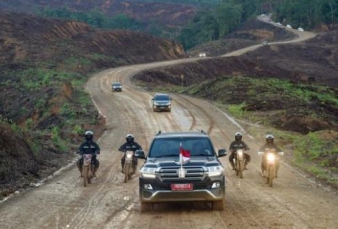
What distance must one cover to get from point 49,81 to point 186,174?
52.9 metres

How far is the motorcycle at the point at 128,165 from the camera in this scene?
1952 cm

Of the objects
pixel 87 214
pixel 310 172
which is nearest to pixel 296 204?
pixel 87 214

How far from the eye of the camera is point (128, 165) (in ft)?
64.6

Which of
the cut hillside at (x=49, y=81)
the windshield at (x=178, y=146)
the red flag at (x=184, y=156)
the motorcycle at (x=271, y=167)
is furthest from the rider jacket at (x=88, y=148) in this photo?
the motorcycle at (x=271, y=167)

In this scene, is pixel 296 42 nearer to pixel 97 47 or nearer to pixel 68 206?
pixel 97 47

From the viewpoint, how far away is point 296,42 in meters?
136

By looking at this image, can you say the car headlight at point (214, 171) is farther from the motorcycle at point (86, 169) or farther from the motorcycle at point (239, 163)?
the motorcycle at point (239, 163)

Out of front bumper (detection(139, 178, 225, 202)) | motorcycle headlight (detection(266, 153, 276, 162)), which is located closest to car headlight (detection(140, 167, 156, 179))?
front bumper (detection(139, 178, 225, 202))

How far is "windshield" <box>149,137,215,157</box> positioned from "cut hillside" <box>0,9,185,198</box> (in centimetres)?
503

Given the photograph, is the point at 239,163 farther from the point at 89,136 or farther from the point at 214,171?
the point at 214,171

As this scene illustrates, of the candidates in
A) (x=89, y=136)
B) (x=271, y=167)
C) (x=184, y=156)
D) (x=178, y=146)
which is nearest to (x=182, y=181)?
→ (x=184, y=156)

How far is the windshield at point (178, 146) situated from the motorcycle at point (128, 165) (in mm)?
4239

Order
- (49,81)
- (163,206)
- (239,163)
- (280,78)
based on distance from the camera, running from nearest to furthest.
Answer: (163,206), (239,163), (49,81), (280,78)

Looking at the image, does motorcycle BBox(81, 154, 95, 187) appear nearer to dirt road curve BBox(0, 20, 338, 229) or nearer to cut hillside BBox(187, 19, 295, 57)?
dirt road curve BBox(0, 20, 338, 229)
